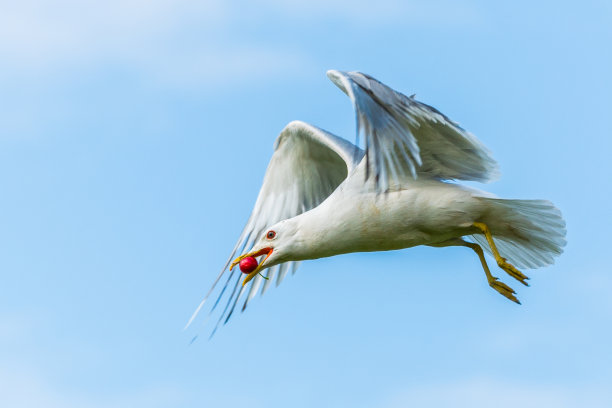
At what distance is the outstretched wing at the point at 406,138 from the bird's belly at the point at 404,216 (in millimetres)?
152

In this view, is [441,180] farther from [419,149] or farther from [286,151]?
[286,151]

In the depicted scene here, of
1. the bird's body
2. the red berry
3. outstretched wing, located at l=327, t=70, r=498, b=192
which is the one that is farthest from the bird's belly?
the red berry

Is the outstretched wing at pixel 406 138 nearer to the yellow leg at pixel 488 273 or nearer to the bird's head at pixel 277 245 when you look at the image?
the yellow leg at pixel 488 273

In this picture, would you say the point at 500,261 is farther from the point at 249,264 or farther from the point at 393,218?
the point at 249,264

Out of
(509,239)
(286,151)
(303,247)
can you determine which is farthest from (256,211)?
(509,239)

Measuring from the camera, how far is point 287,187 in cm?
1047

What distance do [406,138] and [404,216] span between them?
0.71 meters

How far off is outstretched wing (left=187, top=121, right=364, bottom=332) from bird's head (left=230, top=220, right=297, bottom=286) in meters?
1.42

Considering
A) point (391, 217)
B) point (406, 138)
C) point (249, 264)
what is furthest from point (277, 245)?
point (406, 138)

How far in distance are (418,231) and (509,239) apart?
0.80m

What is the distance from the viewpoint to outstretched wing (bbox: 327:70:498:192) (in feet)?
25.6

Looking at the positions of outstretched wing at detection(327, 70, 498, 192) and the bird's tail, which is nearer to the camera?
outstretched wing at detection(327, 70, 498, 192)

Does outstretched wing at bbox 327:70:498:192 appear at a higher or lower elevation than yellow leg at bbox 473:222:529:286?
higher

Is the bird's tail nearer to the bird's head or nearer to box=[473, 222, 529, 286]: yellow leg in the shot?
box=[473, 222, 529, 286]: yellow leg
